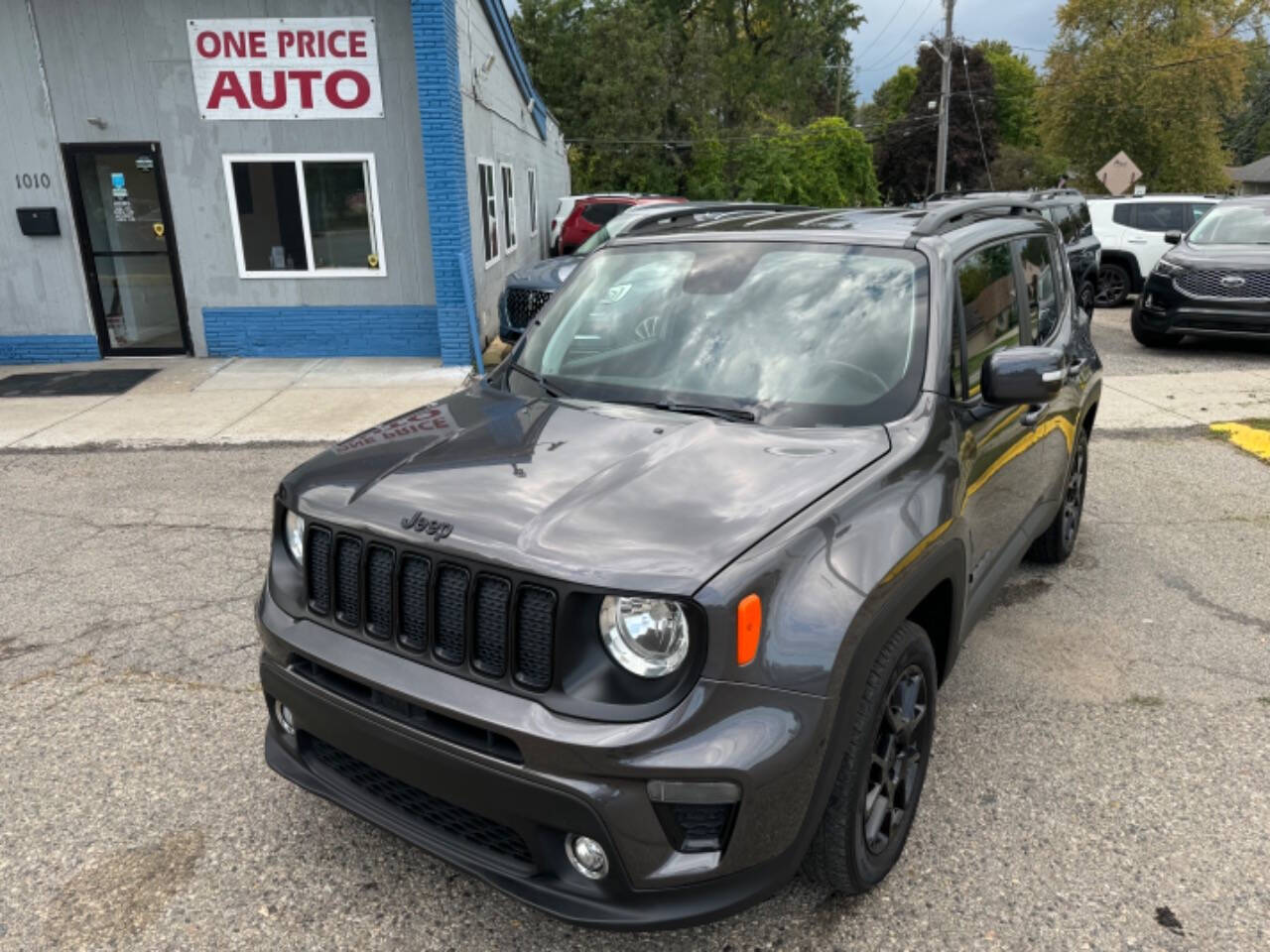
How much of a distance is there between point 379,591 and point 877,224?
89.6 inches

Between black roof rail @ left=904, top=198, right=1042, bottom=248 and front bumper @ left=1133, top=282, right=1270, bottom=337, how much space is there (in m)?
7.94

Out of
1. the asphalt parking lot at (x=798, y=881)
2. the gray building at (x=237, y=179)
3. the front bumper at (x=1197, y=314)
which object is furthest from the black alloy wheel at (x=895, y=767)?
the front bumper at (x=1197, y=314)

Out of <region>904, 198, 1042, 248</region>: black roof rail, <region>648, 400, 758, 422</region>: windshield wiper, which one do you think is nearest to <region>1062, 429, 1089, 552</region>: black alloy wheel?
<region>904, 198, 1042, 248</region>: black roof rail

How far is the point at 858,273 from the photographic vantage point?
3.19 metres

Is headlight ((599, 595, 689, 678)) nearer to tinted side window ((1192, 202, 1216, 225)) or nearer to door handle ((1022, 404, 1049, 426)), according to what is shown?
door handle ((1022, 404, 1049, 426))

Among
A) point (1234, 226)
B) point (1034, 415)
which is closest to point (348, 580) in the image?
point (1034, 415)

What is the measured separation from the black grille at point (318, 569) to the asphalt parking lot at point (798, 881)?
821 mm

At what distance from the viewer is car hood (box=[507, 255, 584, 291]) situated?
9156mm

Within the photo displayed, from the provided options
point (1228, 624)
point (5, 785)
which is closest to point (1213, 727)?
point (1228, 624)

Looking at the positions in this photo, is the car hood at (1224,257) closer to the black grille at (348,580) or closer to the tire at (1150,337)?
the tire at (1150,337)

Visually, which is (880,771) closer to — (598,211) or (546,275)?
(546,275)

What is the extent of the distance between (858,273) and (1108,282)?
14187 millimetres

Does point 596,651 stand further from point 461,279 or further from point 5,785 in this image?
point 461,279

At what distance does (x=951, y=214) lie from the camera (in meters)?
3.51
